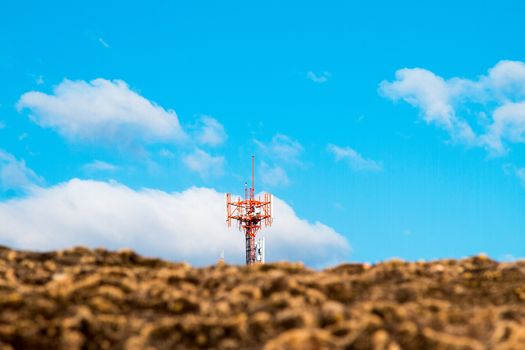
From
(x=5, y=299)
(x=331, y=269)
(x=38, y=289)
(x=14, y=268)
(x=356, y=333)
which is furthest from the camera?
(x=331, y=269)

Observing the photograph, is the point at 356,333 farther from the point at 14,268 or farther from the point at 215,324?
the point at 14,268

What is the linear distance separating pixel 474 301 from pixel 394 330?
617 cm

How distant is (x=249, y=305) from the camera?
20.7m

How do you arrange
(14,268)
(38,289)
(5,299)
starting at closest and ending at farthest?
(5,299) → (38,289) → (14,268)

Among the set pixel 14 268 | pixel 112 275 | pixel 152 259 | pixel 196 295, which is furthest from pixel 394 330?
pixel 14 268

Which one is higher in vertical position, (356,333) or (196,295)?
(196,295)

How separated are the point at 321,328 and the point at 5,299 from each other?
32.1 ft

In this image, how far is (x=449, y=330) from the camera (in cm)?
1930

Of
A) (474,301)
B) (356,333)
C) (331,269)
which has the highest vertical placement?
(331,269)

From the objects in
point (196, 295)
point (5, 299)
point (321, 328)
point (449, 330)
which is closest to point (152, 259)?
point (196, 295)

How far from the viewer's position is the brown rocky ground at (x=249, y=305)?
60.0ft

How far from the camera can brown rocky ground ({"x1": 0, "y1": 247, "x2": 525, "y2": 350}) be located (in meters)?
18.3

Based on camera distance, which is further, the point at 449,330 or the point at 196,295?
the point at 196,295

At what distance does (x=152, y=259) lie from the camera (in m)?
28.6
